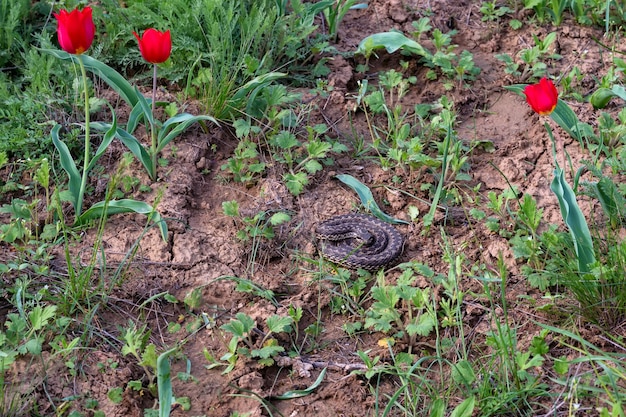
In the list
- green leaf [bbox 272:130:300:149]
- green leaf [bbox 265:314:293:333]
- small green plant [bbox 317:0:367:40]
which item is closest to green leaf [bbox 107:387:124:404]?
green leaf [bbox 265:314:293:333]

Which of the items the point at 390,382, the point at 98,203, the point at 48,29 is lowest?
the point at 390,382

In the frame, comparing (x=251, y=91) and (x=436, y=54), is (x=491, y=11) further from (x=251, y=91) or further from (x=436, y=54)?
(x=251, y=91)

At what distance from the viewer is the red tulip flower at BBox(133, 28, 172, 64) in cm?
373

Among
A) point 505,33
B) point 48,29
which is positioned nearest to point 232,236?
point 48,29

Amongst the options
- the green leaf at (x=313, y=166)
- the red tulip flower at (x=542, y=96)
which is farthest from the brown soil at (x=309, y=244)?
the red tulip flower at (x=542, y=96)

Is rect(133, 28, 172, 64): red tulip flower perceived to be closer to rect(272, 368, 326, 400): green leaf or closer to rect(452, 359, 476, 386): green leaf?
rect(272, 368, 326, 400): green leaf

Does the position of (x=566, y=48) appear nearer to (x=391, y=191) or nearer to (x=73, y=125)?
(x=391, y=191)

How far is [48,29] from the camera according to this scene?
512cm

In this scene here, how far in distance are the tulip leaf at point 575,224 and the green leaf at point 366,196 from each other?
0.96 metres

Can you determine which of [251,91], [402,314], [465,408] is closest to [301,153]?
[251,91]

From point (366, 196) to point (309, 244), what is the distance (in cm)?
46

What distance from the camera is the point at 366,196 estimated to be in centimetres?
436

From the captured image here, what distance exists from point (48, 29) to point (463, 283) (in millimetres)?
3248

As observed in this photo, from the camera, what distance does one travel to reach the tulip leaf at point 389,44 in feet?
16.8
